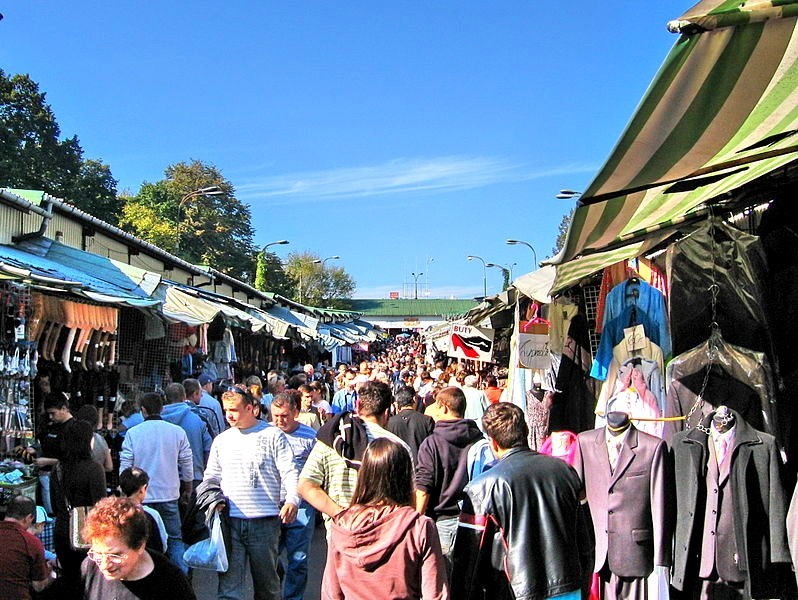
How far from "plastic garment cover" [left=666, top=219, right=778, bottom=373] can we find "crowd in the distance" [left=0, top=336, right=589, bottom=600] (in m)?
1.25

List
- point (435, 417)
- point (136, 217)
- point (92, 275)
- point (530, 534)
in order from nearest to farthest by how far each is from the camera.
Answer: point (530, 534), point (435, 417), point (92, 275), point (136, 217)

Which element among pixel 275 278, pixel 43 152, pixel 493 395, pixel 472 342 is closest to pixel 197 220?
pixel 275 278

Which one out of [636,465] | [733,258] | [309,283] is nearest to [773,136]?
[733,258]

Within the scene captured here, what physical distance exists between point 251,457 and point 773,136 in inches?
155

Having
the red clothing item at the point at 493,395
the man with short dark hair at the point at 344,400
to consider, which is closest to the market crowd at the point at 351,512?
the red clothing item at the point at 493,395

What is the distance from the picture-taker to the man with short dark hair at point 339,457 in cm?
496

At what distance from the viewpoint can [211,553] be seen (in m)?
5.43

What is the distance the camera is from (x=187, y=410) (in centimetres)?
830

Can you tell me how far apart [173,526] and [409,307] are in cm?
9886

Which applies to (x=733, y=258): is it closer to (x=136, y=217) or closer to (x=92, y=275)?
(x=92, y=275)

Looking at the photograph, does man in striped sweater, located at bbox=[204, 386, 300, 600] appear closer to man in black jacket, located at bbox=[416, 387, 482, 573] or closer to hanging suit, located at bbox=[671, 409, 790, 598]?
man in black jacket, located at bbox=[416, 387, 482, 573]

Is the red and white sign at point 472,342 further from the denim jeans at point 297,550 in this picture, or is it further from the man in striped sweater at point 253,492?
the man in striped sweater at point 253,492

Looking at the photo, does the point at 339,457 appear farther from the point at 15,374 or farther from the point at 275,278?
the point at 275,278

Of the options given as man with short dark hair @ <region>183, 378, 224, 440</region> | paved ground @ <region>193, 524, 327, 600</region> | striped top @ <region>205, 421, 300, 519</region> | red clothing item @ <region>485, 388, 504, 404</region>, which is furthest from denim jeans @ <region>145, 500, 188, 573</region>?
red clothing item @ <region>485, 388, 504, 404</region>
